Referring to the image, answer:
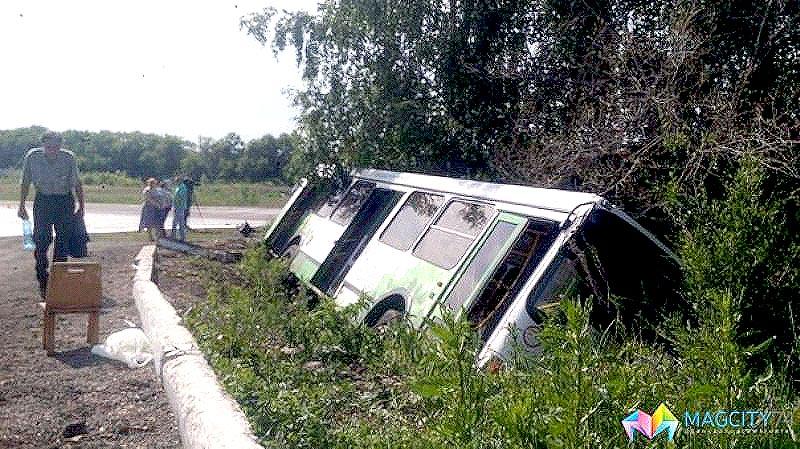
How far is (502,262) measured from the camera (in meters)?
5.53

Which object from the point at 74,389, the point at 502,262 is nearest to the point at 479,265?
the point at 502,262

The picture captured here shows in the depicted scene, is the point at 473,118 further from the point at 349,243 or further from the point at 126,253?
the point at 126,253

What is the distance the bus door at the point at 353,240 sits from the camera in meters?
8.09

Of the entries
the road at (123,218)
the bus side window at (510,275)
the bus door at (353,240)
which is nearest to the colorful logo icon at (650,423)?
the bus side window at (510,275)

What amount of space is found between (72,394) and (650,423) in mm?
3879

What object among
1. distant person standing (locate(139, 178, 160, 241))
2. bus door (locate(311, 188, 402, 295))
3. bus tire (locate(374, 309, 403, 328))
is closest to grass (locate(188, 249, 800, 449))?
bus tire (locate(374, 309, 403, 328))

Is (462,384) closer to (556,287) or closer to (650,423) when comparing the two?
(650,423)

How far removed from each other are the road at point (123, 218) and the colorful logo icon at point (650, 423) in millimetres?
Answer: 19764

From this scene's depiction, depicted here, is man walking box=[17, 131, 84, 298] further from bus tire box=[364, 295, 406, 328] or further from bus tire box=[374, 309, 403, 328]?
bus tire box=[374, 309, 403, 328]

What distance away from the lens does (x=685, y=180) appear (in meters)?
6.26

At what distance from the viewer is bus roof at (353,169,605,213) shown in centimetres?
543

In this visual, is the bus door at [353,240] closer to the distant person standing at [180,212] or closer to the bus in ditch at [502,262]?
the bus in ditch at [502,262]

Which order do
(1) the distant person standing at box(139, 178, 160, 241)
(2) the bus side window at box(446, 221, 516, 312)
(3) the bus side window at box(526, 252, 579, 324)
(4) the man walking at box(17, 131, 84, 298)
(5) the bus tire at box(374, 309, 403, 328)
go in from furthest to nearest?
(1) the distant person standing at box(139, 178, 160, 241) → (4) the man walking at box(17, 131, 84, 298) → (5) the bus tire at box(374, 309, 403, 328) → (2) the bus side window at box(446, 221, 516, 312) → (3) the bus side window at box(526, 252, 579, 324)

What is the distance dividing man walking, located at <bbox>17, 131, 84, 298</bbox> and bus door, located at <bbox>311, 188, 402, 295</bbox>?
8.94ft
